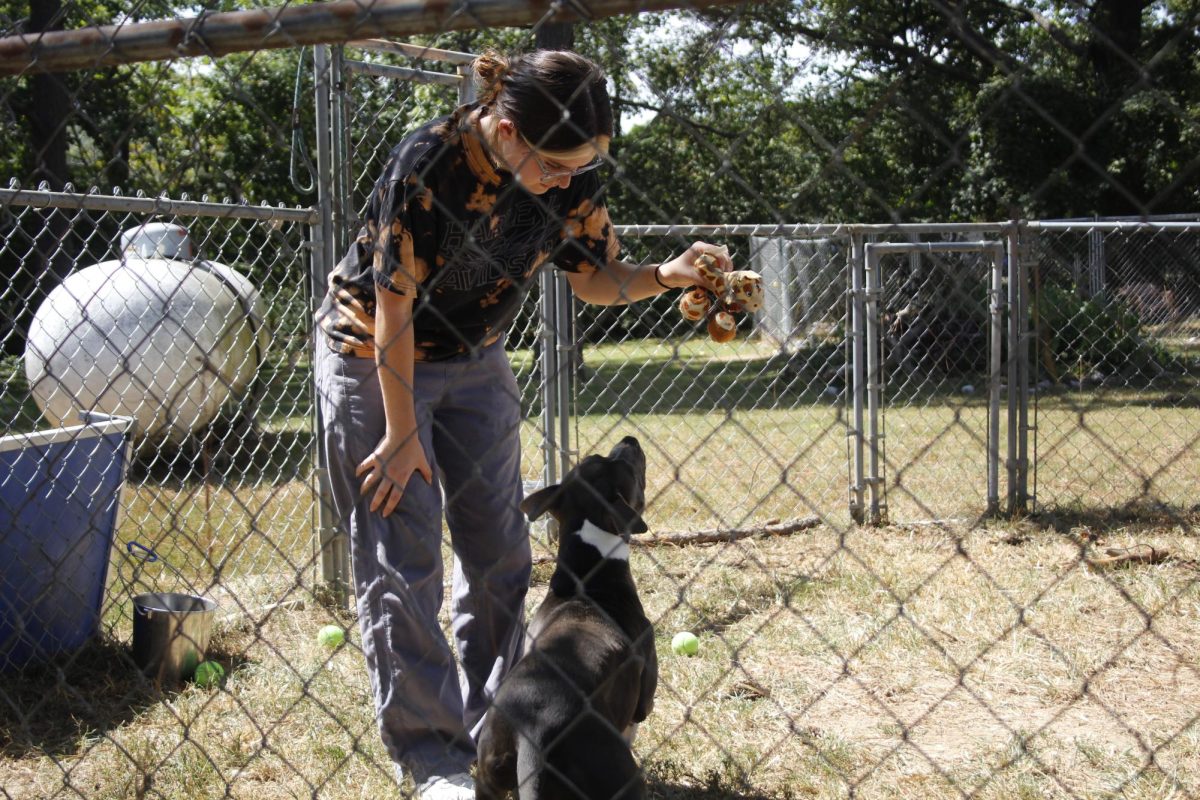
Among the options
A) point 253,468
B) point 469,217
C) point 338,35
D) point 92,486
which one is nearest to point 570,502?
point 469,217

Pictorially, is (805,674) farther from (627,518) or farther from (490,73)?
(490,73)

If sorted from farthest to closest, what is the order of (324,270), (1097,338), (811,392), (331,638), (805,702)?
(811,392), (1097,338), (324,270), (331,638), (805,702)

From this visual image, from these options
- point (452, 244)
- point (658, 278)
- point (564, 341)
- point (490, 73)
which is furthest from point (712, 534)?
point (490, 73)

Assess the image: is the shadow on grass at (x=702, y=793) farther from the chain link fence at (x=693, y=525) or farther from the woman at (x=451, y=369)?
the woman at (x=451, y=369)

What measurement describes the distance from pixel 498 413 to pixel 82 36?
51.1 inches

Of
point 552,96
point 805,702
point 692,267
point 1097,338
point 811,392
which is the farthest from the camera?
point 811,392

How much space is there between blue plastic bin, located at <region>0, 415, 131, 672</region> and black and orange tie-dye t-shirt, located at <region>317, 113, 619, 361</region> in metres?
1.58

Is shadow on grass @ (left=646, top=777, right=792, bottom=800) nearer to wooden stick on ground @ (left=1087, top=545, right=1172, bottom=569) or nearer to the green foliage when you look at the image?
wooden stick on ground @ (left=1087, top=545, right=1172, bottom=569)

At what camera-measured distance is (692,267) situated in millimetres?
2574

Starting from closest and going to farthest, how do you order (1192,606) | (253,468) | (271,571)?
(1192,606) → (271,571) → (253,468)

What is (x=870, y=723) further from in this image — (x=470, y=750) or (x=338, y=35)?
(x=338, y=35)

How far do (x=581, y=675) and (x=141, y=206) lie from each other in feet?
7.68

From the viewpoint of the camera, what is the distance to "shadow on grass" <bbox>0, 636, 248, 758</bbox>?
313 cm

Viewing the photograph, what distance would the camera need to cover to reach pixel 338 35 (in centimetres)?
192
